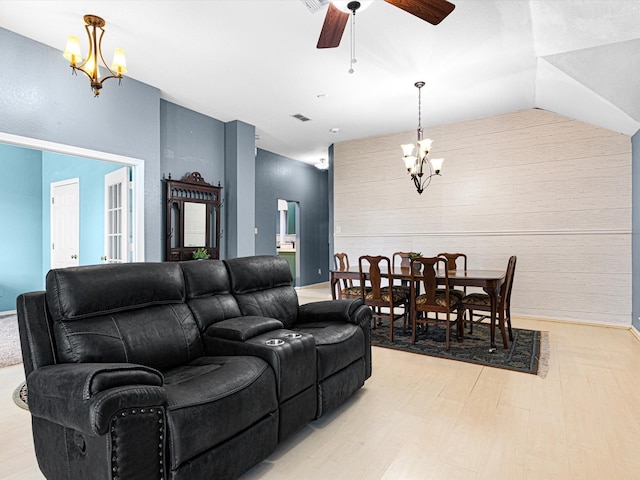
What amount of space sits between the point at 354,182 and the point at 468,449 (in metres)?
5.52

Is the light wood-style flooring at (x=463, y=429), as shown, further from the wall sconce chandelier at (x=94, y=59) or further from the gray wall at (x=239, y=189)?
the gray wall at (x=239, y=189)

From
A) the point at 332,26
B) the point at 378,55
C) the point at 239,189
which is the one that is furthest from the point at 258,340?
the point at 239,189

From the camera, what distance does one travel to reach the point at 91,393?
1.29m

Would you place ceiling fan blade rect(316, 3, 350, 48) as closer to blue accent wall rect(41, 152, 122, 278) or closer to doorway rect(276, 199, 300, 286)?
blue accent wall rect(41, 152, 122, 278)

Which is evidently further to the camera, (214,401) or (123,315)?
(123,315)

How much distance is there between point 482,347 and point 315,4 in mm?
3590

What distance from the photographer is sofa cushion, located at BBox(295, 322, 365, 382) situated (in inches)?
89.2

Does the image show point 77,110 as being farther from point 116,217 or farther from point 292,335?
point 292,335

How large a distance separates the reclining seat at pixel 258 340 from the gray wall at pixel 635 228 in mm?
4475

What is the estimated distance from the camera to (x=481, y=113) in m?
5.50

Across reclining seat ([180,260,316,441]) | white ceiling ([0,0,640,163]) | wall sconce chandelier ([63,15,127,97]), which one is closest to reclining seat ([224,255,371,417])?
reclining seat ([180,260,316,441])

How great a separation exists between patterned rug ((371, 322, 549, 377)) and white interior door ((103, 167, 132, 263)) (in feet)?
10.6

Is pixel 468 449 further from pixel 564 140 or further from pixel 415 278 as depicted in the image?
pixel 564 140

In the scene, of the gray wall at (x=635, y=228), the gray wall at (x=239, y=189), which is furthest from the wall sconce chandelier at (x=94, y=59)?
the gray wall at (x=635, y=228)
